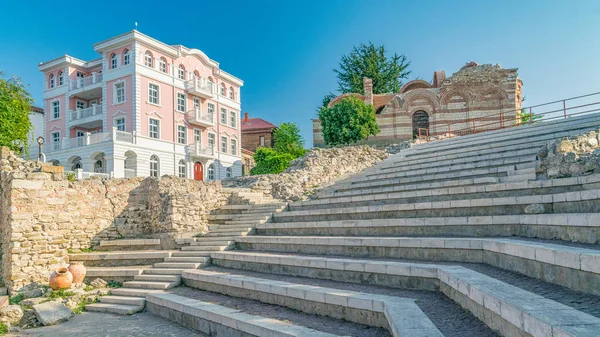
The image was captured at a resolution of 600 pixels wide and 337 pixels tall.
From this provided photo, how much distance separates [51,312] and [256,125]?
40.2 meters

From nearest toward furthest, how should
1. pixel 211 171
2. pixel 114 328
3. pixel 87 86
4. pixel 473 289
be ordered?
pixel 473 289
pixel 114 328
pixel 87 86
pixel 211 171

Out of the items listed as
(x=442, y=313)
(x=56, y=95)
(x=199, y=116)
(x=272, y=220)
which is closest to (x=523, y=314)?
(x=442, y=313)

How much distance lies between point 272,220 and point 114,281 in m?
4.16

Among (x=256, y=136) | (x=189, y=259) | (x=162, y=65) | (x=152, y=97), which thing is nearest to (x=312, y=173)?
(x=189, y=259)

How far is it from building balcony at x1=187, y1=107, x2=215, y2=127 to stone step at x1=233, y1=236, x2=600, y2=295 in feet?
83.0

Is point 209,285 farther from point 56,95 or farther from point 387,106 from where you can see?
point 56,95

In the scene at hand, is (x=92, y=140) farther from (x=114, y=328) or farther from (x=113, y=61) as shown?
(x=114, y=328)

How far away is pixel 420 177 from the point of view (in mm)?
11227

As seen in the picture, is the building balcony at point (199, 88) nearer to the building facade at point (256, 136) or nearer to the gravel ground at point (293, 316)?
the building facade at point (256, 136)

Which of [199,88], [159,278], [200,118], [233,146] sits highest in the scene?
Answer: [199,88]

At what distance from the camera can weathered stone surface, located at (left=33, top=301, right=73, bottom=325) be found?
289 inches

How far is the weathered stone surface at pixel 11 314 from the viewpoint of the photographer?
24.3ft

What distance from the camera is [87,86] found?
102ft

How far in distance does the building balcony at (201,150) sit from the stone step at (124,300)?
24.5m
